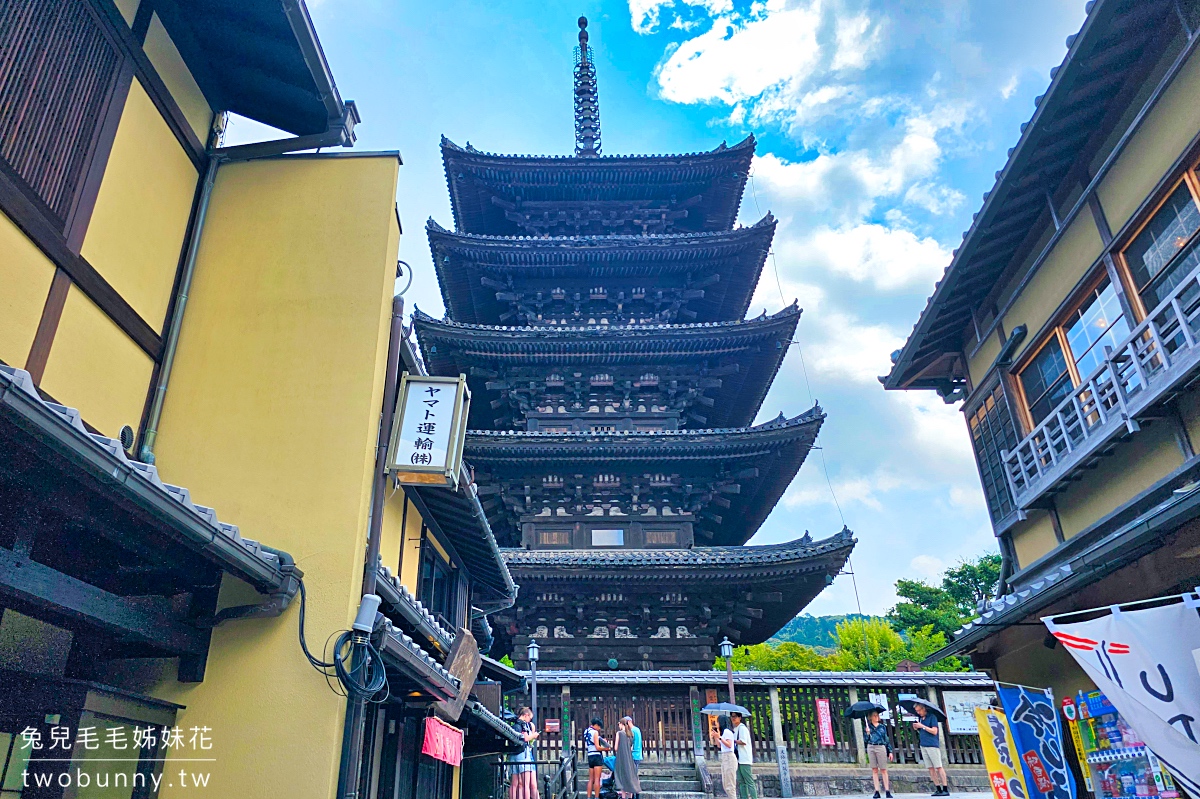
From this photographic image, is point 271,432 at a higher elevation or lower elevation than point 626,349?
lower

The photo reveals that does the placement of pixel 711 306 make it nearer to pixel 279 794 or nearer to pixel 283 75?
pixel 283 75

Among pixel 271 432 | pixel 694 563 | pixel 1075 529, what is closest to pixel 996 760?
pixel 1075 529

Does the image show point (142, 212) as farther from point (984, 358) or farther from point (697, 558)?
point (697, 558)

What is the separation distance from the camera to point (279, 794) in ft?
20.3

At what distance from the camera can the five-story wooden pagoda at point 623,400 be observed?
19703 mm

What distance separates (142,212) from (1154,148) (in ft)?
38.0

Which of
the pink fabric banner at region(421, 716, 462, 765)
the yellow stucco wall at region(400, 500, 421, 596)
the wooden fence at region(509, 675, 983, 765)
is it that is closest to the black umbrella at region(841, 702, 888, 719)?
the wooden fence at region(509, 675, 983, 765)

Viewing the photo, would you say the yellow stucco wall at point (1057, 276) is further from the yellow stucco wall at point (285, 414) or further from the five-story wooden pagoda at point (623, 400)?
the yellow stucco wall at point (285, 414)

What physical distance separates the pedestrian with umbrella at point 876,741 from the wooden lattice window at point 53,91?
1476 centimetres

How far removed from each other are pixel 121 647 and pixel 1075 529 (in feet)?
39.4

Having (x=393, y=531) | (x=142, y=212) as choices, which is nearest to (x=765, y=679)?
(x=393, y=531)

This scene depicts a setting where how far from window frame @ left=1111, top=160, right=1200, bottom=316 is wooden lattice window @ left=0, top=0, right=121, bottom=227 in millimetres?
11510

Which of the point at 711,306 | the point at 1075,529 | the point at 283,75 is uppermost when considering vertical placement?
the point at 711,306

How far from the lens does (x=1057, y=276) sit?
38.3 ft
